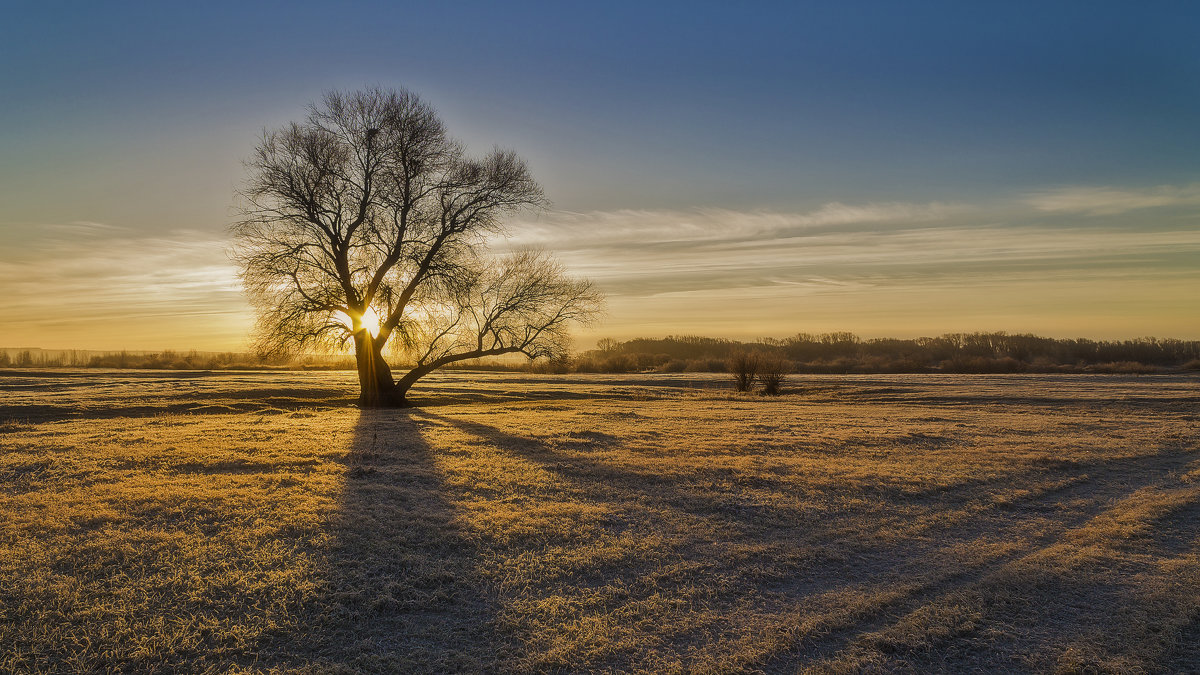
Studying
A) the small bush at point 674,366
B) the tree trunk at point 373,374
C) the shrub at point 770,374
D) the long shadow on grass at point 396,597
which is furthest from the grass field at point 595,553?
the small bush at point 674,366

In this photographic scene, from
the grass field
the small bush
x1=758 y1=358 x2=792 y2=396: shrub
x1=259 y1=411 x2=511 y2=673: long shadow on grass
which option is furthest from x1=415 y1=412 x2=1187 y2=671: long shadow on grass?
the small bush

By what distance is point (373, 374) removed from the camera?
2470 cm

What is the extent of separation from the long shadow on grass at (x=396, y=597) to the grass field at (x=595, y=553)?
0.02 m

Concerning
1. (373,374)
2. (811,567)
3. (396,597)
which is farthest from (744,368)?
(396,597)

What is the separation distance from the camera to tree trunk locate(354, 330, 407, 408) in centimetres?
2450

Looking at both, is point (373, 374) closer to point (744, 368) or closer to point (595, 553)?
point (744, 368)

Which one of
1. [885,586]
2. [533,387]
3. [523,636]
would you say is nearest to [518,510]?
[523,636]

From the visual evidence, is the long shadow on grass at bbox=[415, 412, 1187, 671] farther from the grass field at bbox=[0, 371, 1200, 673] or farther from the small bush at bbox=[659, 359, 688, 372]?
the small bush at bbox=[659, 359, 688, 372]

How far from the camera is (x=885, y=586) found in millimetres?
6043

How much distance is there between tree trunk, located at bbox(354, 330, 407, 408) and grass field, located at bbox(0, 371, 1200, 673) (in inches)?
375

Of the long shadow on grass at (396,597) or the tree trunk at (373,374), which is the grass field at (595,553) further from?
the tree trunk at (373,374)

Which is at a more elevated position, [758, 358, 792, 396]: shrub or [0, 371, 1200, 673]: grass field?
[758, 358, 792, 396]: shrub

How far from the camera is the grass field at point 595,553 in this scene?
487cm

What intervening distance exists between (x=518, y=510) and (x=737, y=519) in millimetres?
2777
